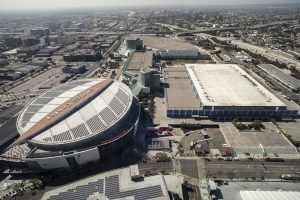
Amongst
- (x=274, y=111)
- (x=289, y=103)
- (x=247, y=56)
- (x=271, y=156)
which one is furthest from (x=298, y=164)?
(x=247, y=56)

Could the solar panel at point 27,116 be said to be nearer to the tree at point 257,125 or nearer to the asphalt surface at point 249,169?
the asphalt surface at point 249,169

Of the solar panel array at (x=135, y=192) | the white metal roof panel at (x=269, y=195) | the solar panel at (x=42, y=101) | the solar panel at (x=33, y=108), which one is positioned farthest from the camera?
the solar panel at (x=42, y=101)

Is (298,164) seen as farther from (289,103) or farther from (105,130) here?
(105,130)

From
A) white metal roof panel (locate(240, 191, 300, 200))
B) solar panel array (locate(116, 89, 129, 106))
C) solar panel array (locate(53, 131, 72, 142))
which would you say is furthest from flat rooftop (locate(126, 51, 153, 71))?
white metal roof panel (locate(240, 191, 300, 200))

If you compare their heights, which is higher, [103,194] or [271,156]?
[103,194]

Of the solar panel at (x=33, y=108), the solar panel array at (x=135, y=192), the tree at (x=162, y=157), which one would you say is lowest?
the tree at (x=162, y=157)

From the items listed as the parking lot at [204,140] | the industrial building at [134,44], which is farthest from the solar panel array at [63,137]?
the industrial building at [134,44]

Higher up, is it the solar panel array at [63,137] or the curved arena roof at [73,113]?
the curved arena roof at [73,113]
